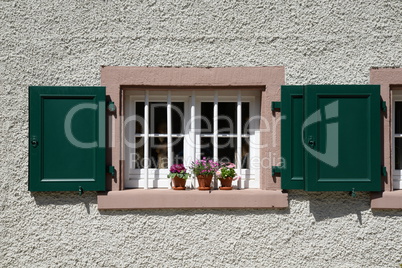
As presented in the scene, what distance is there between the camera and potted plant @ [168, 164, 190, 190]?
4.11 metres

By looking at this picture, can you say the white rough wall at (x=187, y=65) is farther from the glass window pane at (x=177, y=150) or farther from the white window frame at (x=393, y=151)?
the glass window pane at (x=177, y=150)

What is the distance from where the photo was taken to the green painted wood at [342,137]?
156 inches

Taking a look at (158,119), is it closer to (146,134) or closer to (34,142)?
(146,134)

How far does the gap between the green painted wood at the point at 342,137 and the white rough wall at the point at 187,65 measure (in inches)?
8.1

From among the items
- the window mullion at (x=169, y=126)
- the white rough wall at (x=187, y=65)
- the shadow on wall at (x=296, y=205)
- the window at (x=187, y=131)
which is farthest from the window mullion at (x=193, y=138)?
the shadow on wall at (x=296, y=205)

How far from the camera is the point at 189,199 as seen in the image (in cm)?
403

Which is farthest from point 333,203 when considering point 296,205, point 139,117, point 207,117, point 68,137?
point 68,137

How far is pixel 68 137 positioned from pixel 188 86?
1.33 meters

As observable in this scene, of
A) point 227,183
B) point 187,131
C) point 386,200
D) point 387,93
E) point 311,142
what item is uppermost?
point 387,93

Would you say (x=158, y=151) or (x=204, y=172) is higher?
(x=158, y=151)

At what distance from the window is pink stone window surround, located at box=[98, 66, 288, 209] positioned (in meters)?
0.16

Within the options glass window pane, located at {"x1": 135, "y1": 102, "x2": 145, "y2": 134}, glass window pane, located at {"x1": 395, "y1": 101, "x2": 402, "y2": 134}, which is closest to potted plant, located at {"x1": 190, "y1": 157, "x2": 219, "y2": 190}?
glass window pane, located at {"x1": 135, "y1": 102, "x2": 145, "y2": 134}

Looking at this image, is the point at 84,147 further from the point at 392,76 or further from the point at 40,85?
the point at 392,76

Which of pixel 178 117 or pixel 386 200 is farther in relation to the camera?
pixel 178 117
